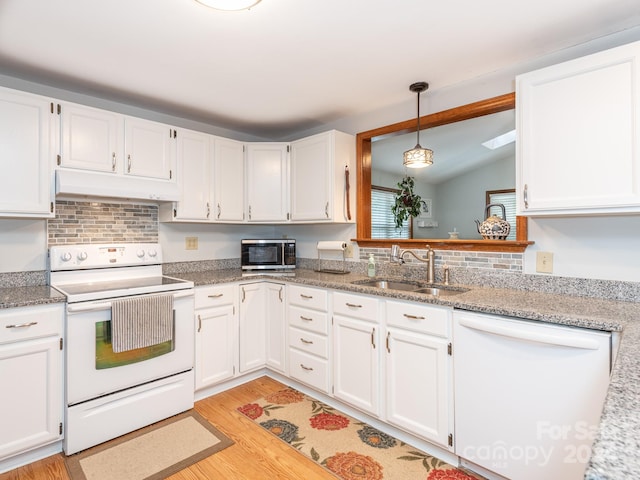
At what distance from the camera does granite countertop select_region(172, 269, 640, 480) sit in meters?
0.54

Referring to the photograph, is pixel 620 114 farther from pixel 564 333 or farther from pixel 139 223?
pixel 139 223

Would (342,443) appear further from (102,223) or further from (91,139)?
(91,139)

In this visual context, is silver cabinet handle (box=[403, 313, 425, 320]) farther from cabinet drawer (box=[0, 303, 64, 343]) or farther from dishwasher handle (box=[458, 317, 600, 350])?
cabinet drawer (box=[0, 303, 64, 343])

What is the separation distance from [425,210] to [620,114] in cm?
421

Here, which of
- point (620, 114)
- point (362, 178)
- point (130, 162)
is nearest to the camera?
point (620, 114)

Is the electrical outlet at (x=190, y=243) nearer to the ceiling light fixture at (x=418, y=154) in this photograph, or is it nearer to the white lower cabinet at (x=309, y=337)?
the white lower cabinet at (x=309, y=337)

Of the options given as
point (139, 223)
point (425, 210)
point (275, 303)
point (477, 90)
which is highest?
point (477, 90)

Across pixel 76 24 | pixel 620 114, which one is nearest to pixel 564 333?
pixel 620 114

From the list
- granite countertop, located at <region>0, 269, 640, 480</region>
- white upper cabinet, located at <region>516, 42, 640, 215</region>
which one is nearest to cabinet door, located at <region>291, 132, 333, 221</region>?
granite countertop, located at <region>0, 269, 640, 480</region>

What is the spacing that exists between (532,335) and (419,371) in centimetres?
64

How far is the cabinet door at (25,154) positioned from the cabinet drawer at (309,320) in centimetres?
172

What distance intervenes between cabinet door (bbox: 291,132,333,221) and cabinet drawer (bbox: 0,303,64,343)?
1844 millimetres

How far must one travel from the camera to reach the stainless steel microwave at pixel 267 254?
307cm

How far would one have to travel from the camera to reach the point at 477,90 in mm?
2326
